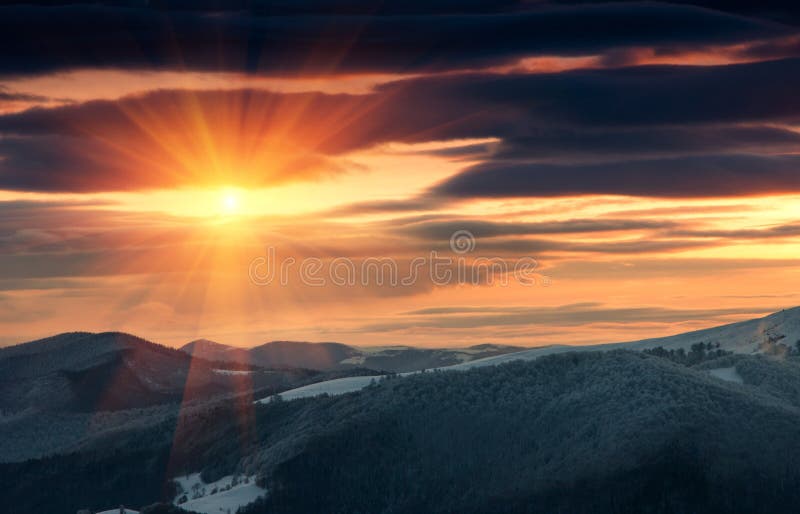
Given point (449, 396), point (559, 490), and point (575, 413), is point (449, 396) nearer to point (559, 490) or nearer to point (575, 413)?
point (575, 413)

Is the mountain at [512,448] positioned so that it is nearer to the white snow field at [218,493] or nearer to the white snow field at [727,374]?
the white snow field at [727,374]

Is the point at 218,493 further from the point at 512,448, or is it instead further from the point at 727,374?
the point at 727,374

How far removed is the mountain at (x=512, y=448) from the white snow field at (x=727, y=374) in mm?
1150

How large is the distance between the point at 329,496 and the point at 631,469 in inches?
1302

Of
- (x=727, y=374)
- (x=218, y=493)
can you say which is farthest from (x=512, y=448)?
(x=727, y=374)

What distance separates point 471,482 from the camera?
15125cm

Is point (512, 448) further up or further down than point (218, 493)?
further up

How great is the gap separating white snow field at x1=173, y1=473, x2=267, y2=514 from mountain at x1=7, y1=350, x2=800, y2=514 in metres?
1.76

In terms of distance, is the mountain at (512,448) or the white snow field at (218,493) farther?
the mountain at (512,448)

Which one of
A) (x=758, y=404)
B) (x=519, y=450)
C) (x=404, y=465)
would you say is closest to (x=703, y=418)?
(x=758, y=404)

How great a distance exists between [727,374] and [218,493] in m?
73.1

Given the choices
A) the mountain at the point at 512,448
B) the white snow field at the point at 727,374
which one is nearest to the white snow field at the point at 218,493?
the mountain at the point at 512,448

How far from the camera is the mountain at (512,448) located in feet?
481

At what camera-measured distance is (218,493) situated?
15712cm
